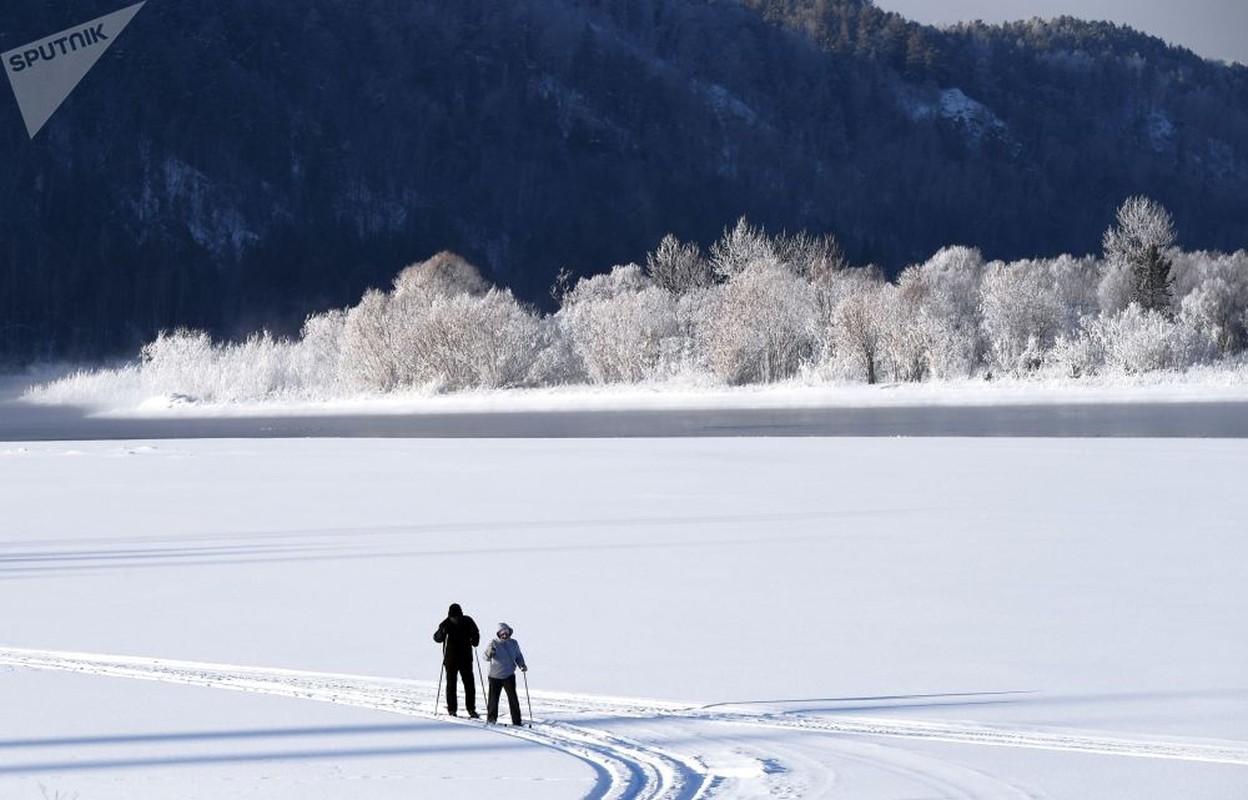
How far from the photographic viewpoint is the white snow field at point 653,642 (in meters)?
7.72

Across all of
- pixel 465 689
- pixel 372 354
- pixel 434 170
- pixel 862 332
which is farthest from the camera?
pixel 434 170

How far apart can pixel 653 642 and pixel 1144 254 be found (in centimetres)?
6267

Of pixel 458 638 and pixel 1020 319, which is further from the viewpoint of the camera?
pixel 1020 319

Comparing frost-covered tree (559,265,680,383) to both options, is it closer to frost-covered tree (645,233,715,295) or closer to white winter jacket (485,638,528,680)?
frost-covered tree (645,233,715,295)

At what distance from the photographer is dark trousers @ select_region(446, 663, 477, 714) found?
9055 mm

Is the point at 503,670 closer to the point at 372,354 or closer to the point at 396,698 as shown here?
the point at 396,698

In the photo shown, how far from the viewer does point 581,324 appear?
221 feet

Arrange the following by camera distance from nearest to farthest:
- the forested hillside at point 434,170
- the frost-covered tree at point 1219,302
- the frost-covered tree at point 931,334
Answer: the frost-covered tree at point 931,334 → the frost-covered tree at point 1219,302 → the forested hillside at point 434,170

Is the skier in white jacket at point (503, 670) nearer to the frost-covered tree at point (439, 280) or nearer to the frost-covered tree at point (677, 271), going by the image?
the frost-covered tree at point (439, 280)

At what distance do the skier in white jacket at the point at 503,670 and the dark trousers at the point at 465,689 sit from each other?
0.18 metres

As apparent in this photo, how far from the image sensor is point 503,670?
8750mm

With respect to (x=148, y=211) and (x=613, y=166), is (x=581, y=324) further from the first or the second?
(x=613, y=166)

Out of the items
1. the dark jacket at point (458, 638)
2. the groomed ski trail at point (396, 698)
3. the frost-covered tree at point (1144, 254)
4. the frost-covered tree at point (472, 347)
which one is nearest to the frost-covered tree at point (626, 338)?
the frost-covered tree at point (472, 347)

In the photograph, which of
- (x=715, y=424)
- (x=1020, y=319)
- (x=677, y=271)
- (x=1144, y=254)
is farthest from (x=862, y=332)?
(x=677, y=271)
